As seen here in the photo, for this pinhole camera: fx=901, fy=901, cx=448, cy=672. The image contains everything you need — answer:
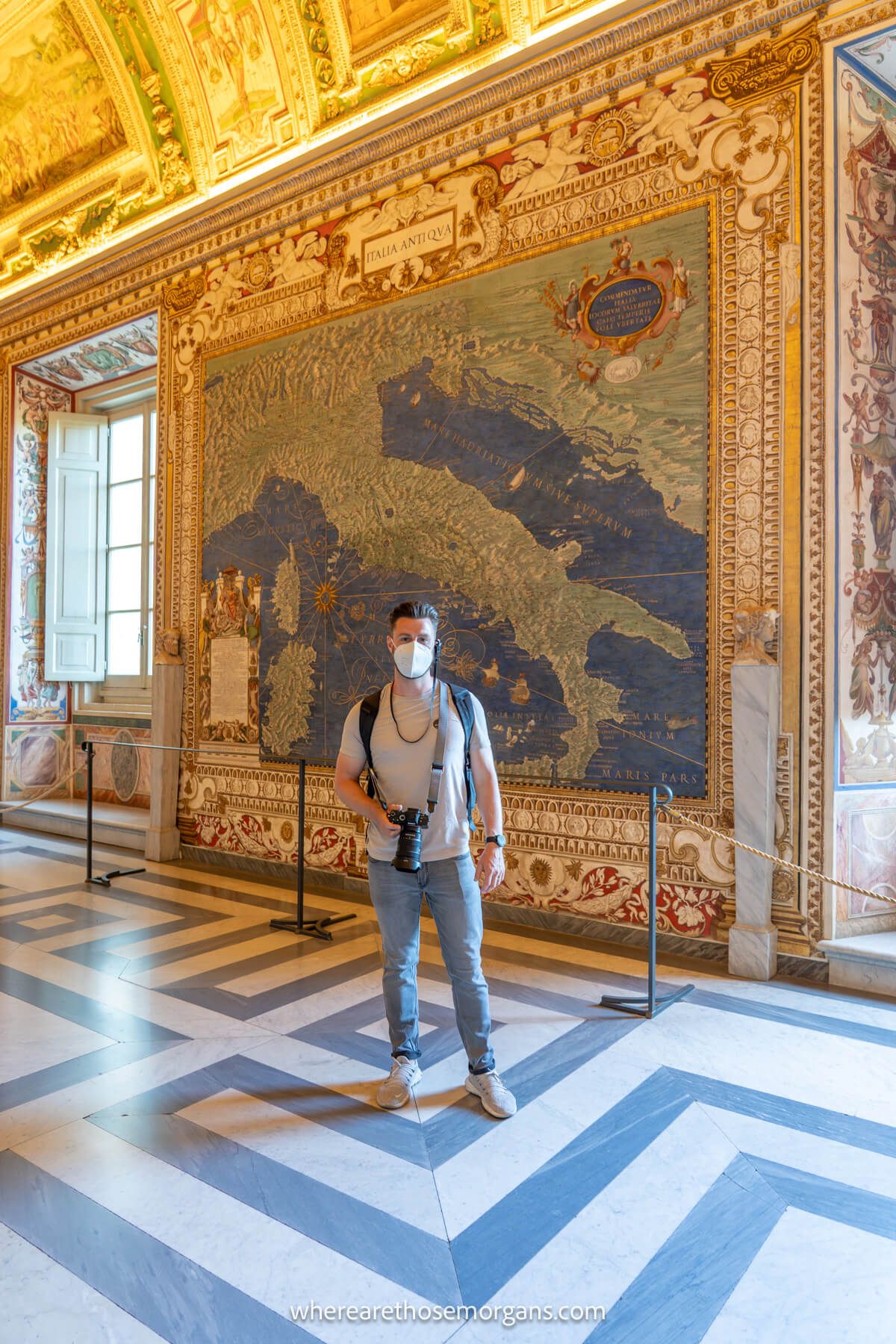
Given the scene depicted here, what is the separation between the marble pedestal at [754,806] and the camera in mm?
5184

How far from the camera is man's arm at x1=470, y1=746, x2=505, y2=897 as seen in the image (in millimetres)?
3480

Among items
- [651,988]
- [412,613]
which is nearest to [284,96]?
[412,613]

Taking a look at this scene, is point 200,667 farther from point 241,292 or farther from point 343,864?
point 241,292

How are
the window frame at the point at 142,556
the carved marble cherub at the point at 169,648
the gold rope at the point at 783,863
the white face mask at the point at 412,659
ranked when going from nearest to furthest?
the white face mask at the point at 412,659, the gold rope at the point at 783,863, the carved marble cherub at the point at 169,648, the window frame at the point at 142,556

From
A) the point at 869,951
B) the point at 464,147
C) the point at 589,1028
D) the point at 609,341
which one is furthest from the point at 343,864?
the point at 464,147

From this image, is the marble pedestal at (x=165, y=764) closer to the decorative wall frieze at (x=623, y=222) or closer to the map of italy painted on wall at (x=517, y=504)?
the decorative wall frieze at (x=623, y=222)

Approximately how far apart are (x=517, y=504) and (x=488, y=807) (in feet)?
10.8

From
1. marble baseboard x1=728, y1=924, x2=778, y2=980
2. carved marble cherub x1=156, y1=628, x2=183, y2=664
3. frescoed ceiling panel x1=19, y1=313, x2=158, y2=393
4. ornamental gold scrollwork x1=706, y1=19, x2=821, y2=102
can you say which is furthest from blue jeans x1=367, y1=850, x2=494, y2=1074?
frescoed ceiling panel x1=19, y1=313, x2=158, y2=393

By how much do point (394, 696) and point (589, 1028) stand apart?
206 centimetres

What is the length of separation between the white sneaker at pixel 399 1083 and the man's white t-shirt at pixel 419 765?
2.95ft

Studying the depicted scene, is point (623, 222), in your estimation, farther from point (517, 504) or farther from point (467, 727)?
point (467, 727)

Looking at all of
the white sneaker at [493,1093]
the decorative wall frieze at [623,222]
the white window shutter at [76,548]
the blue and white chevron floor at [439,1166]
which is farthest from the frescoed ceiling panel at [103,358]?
the white sneaker at [493,1093]

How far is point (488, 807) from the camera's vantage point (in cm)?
355

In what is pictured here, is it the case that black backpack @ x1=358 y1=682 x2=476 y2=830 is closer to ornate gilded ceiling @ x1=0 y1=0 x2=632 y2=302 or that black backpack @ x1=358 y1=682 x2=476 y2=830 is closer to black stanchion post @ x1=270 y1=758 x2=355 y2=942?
black stanchion post @ x1=270 y1=758 x2=355 y2=942
